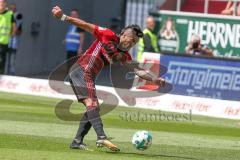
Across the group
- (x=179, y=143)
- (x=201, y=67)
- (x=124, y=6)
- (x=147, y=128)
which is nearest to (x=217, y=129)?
(x=147, y=128)

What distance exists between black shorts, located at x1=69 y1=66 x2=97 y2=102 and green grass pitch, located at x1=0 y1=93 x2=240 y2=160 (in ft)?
2.77

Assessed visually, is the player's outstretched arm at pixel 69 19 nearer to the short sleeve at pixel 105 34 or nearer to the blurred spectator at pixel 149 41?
the short sleeve at pixel 105 34

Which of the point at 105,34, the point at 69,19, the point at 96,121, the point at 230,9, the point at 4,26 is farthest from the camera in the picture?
the point at 230,9

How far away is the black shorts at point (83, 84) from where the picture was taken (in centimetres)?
1232

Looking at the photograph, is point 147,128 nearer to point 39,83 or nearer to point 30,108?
point 30,108

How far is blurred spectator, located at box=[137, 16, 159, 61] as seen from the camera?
23891mm

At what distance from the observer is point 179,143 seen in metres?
14.0

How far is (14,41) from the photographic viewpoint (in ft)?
90.8

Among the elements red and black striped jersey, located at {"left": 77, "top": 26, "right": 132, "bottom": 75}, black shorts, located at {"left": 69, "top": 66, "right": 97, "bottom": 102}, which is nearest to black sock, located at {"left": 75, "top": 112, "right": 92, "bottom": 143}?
black shorts, located at {"left": 69, "top": 66, "right": 97, "bottom": 102}

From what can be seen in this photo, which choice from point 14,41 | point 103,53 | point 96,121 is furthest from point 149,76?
point 14,41

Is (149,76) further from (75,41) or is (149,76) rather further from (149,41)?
(75,41)

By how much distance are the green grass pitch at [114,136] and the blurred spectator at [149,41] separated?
3.74 meters

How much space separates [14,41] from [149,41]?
18.5 feet

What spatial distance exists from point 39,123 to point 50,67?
15.1 meters
